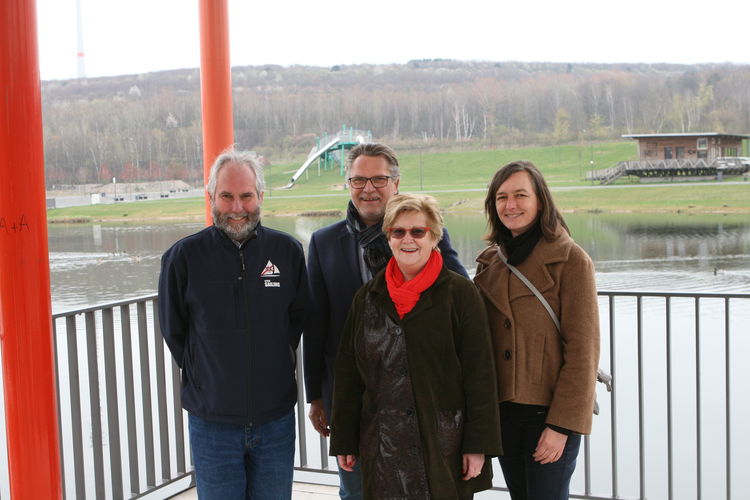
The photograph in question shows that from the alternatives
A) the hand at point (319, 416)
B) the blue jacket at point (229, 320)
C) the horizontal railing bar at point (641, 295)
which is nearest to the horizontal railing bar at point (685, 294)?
the horizontal railing bar at point (641, 295)

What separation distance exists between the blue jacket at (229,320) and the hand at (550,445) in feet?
2.29

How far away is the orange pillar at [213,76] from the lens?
302cm


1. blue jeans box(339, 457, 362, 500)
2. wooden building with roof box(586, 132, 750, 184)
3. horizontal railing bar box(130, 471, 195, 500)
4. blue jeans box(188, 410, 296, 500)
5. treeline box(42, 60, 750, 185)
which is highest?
treeline box(42, 60, 750, 185)

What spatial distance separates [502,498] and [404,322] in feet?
5.63

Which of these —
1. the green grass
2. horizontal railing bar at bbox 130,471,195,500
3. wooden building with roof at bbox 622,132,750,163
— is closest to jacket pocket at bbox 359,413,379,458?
horizontal railing bar at bbox 130,471,195,500

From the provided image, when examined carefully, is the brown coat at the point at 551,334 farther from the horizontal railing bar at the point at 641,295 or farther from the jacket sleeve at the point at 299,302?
the horizontal railing bar at the point at 641,295

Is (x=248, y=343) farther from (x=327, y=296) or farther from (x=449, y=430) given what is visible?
(x=449, y=430)

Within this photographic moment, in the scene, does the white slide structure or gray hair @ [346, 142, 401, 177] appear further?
the white slide structure

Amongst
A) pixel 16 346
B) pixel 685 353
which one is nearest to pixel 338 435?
pixel 16 346

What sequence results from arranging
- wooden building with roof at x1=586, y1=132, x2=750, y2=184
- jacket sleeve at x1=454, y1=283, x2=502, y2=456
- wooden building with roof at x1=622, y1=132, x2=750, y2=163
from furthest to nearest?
wooden building with roof at x1=622, y1=132, x2=750, y2=163
wooden building with roof at x1=586, y1=132, x2=750, y2=184
jacket sleeve at x1=454, y1=283, x2=502, y2=456

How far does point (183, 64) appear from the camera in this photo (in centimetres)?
1076

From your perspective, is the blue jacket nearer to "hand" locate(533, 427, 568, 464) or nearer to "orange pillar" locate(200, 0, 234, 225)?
"hand" locate(533, 427, 568, 464)

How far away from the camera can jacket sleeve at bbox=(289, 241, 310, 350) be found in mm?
1827

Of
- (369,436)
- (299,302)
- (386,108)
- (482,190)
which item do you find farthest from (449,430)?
(386,108)
